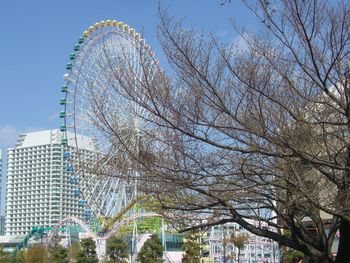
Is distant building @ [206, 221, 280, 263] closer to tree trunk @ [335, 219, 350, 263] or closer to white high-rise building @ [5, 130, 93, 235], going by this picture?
white high-rise building @ [5, 130, 93, 235]

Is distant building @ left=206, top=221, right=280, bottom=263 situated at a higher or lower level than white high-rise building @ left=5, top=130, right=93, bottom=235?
lower

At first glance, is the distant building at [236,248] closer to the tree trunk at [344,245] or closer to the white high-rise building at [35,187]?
the white high-rise building at [35,187]

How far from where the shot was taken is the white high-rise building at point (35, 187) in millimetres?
69600

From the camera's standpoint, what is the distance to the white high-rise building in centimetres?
6960

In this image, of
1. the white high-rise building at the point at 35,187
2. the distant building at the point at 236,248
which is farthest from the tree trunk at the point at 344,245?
→ the white high-rise building at the point at 35,187

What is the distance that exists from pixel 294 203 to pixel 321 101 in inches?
52.5

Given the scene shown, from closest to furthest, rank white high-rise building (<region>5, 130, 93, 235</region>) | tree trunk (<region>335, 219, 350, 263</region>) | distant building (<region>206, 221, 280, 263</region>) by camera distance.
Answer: tree trunk (<region>335, 219, 350, 263</region>)
distant building (<region>206, 221, 280, 263</region>)
white high-rise building (<region>5, 130, 93, 235</region>)

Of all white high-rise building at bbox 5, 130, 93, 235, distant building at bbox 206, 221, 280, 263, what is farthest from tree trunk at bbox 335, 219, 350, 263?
white high-rise building at bbox 5, 130, 93, 235

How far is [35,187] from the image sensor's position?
85000 mm

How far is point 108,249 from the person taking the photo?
39438mm

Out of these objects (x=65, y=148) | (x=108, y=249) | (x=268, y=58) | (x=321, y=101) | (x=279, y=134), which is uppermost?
(x=65, y=148)

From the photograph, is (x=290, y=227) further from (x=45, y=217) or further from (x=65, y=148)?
(x=45, y=217)

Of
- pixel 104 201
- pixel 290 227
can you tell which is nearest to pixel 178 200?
pixel 290 227

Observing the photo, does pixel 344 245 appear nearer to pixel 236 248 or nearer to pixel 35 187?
pixel 236 248
